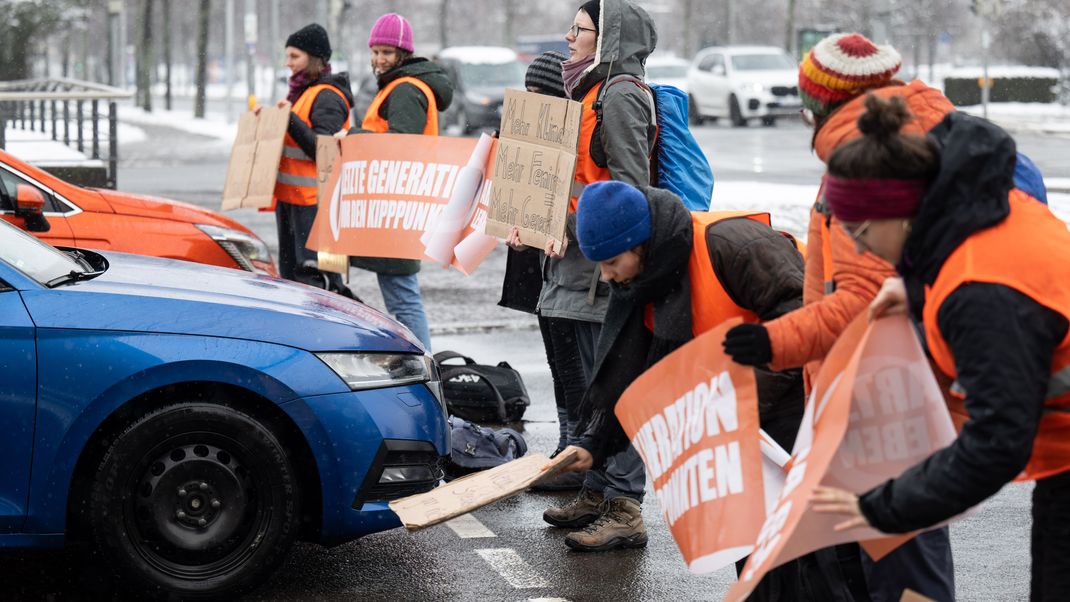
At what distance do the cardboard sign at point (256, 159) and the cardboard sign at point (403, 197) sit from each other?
636mm

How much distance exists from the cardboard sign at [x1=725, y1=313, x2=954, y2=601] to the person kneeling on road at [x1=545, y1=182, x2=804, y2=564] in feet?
3.11

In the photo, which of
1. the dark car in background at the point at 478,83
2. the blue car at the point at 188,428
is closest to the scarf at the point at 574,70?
the blue car at the point at 188,428

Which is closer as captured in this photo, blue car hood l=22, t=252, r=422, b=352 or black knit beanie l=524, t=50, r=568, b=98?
blue car hood l=22, t=252, r=422, b=352

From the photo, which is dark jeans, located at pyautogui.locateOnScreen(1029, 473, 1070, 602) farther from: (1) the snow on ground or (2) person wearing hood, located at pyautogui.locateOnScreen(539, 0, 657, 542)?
(1) the snow on ground

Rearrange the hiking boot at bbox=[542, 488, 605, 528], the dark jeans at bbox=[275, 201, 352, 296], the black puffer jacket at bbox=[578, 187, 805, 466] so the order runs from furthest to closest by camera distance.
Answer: the dark jeans at bbox=[275, 201, 352, 296], the hiking boot at bbox=[542, 488, 605, 528], the black puffer jacket at bbox=[578, 187, 805, 466]

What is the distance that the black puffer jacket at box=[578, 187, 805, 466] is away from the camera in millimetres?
3859

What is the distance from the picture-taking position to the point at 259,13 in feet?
287

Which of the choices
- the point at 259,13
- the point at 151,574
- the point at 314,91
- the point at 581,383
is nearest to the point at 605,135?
the point at 581,383

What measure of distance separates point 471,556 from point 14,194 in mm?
3166

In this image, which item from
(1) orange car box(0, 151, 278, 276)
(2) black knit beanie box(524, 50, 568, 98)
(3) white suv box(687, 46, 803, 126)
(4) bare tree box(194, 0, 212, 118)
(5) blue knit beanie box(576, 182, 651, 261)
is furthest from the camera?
(4) bare tree box(194, 0, 212, 118)

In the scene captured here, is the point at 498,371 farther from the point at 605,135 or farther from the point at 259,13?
the point at 259,13

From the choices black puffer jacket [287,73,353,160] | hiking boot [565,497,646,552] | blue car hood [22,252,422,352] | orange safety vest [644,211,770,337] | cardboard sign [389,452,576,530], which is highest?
black puffer jacket [287,73,353,160]

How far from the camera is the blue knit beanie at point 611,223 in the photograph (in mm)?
3744

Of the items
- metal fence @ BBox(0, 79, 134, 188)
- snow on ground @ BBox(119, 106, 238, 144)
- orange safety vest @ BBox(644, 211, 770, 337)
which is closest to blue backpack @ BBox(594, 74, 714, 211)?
orange safety vest @ BBox(644, 211, 770, 337)
